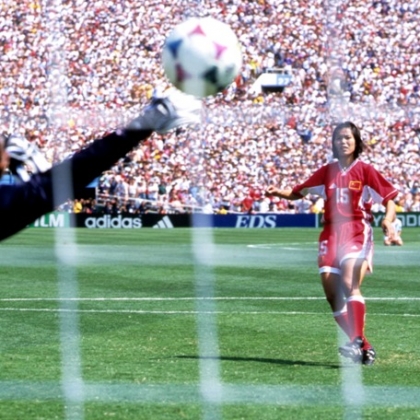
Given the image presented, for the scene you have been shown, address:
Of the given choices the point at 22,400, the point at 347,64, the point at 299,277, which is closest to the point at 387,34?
the point at 347,64

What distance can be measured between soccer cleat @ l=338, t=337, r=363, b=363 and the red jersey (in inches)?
36.6

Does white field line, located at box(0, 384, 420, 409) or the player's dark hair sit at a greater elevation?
the player's dark hair

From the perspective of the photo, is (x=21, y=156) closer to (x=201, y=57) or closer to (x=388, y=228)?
(x=201, y=57)

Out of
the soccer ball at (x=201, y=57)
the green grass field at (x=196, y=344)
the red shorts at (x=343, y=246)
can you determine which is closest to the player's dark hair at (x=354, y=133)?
the red shorts at (x=343, y=246)

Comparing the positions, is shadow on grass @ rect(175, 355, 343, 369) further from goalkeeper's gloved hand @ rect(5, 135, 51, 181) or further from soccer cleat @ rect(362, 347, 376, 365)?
goalkeeper's gloved hand @ rect(5, 135, 51, 181)

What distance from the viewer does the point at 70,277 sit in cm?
1565

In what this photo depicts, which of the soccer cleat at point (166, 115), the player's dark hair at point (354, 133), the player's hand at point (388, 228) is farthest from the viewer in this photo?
the player's hand at point (388, 228)

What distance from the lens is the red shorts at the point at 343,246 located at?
830 centimetres

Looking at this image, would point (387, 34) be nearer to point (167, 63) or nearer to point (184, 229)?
point (184, 229)

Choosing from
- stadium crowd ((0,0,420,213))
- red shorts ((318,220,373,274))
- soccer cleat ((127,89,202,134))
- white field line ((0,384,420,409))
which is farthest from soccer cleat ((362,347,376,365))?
stadium crowd ((0,0,420,213))

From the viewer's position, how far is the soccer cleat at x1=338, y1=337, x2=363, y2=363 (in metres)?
7.94

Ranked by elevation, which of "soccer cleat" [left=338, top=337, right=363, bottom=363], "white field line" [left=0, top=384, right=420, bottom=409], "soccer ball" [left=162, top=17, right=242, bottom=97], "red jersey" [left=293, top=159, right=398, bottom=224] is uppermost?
"soccer ball" [left=162, top=17, right=242, bottom=97]

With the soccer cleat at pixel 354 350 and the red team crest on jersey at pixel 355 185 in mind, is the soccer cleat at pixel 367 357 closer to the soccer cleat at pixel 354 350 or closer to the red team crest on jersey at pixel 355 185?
the soccer cleat at pixel 354 350

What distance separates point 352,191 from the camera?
27.5ft
